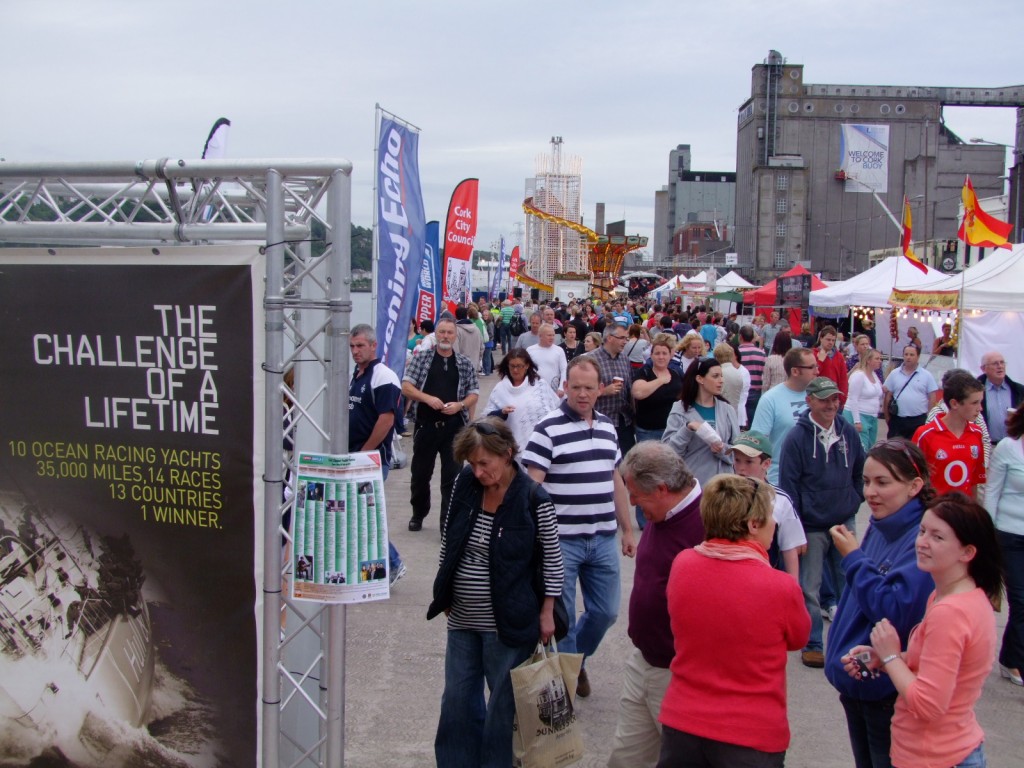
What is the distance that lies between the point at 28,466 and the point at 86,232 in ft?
3.32

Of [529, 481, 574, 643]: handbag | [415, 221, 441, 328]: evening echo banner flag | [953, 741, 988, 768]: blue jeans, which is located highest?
[415, 221, 441, 328]: evening echo banner flag

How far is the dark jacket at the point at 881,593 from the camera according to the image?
3.07 m

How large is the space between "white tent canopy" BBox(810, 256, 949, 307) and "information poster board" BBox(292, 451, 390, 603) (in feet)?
51.6

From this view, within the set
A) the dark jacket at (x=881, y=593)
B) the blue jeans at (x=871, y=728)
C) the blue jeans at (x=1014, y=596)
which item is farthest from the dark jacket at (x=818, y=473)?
the blue jeans at (x=871, y=728)

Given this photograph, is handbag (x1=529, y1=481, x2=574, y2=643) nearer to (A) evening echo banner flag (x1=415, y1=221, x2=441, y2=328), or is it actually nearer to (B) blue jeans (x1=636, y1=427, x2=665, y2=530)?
(B) blue jeans (x1=636, y1=427, x2=665, y2=530)

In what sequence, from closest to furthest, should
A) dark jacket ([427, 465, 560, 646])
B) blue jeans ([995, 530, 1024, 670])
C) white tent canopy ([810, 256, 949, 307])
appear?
dark jacket ([427, 465, 560, 646]) → blue jeans ([995, 530, 1024, 670]) → white tent canopy ([810, 256, 949, 307])

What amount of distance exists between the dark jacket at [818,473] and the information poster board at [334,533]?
3.12 meters

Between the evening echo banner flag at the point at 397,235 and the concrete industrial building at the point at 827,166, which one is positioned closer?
the evening echo banner flag at the point at 397,235

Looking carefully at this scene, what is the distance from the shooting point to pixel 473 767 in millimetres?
3947

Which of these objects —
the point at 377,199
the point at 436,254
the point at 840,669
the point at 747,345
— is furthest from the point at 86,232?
the point at 747,345

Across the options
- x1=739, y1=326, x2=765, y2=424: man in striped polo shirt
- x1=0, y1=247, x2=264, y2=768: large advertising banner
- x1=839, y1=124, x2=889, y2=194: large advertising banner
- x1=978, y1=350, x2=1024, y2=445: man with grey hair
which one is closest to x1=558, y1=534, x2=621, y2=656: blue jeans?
x1=0, y1=247, x2=264, y2=768: large advertising banner

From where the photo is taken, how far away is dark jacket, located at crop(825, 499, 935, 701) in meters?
A: 3.07

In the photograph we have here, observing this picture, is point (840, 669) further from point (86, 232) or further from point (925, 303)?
point (925, 303)

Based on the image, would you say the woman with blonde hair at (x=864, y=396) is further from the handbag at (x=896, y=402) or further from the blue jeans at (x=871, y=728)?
the blue jeans at (x=871, y=728)
